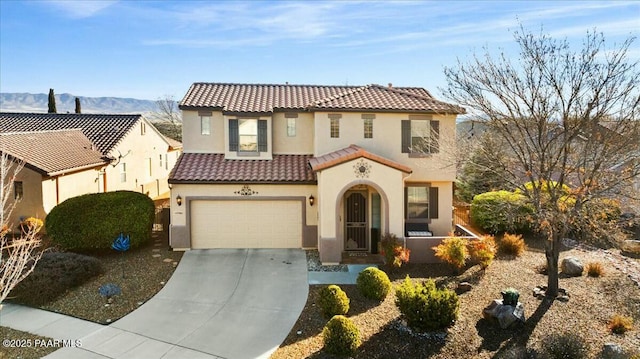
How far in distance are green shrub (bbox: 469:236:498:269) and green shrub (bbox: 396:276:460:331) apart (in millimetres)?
4680

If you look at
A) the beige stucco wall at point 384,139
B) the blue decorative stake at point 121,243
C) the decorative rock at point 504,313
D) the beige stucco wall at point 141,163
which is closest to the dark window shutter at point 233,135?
the beige stucco wall at point 384,139

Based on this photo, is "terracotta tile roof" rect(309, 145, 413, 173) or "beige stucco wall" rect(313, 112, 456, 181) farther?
"beige stucco wall" rect(313, 112, 456, 181)

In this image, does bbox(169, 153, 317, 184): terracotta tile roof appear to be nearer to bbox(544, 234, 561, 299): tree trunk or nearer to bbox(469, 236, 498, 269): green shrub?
bbox(469, 236, 498, 269): green shrub

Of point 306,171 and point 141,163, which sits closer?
point 306,171

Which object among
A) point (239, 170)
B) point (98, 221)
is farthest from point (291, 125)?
point (98, 221)

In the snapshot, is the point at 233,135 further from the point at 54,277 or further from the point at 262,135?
the point at 54,277

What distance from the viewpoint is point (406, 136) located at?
18938 mm

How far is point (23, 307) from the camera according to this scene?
12.7 meters

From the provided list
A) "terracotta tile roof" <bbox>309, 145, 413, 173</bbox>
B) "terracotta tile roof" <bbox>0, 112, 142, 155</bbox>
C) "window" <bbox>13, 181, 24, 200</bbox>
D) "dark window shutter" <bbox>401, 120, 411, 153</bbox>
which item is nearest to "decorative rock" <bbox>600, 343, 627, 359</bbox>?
"terracotta tile roof" <bbox>309, 145, 413, 173</bbox>

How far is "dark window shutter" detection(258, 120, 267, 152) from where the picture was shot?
19.5 metres

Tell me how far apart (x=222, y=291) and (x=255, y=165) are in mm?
6714

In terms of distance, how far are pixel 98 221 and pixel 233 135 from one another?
6.52 metres

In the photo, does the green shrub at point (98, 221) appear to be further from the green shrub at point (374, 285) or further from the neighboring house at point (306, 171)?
the green shrub at point (374, 285)

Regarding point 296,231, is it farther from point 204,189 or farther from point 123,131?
point 123,131
